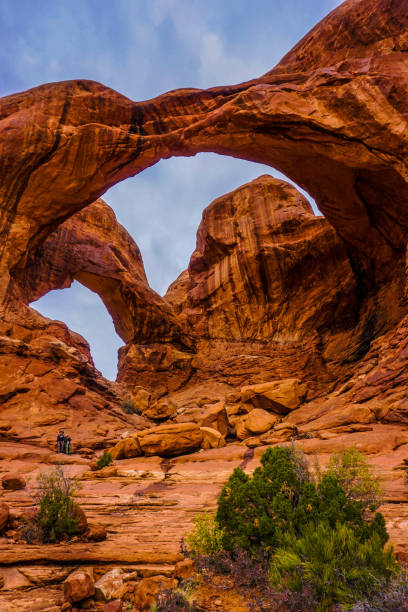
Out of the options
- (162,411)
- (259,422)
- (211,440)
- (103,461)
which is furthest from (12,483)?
(162,411)

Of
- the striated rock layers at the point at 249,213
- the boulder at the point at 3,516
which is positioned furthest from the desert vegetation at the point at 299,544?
the striated rock layers at the point at 249,213

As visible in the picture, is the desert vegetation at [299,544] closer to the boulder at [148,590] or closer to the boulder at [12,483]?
the boulder at [148,590]

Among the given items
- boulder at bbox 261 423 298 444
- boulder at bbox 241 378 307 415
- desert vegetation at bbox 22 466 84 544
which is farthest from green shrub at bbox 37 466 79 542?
boulder at bbox 241 378 307 415

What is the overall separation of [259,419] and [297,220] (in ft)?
60.6

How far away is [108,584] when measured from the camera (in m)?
3.82

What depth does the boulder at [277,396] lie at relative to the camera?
1723 cm

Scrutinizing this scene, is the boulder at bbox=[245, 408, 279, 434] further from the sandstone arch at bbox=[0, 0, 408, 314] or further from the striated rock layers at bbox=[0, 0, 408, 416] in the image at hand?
the sandstone arch at bbox=[0, 0, 408, 314]

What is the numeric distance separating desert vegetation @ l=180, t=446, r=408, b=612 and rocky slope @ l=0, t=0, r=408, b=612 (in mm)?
685

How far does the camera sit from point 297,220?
2800 centimetres

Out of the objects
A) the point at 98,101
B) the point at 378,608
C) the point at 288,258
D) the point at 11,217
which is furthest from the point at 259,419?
the point at 98,101

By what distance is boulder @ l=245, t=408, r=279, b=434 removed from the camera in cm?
1398

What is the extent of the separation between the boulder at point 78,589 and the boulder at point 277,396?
575 inches

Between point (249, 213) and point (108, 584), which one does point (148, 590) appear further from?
point (249, 213)

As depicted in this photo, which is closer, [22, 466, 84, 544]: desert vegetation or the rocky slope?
[22, 466, 84, 544]: desert vegetation
